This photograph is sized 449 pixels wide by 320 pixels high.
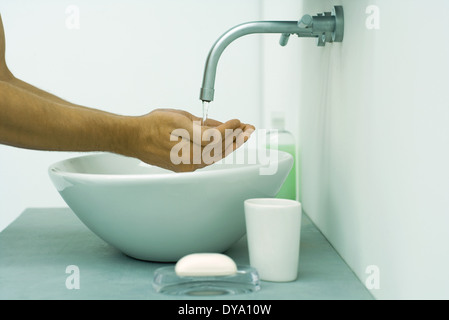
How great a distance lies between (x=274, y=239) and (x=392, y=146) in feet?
0.69

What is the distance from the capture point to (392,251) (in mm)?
716

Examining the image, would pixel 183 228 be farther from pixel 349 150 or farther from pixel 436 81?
pixel 436 81

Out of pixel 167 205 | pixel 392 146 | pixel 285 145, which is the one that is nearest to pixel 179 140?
pixel 167 205

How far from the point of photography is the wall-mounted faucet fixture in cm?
100

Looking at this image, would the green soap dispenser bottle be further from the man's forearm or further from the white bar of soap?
the white bar of soap

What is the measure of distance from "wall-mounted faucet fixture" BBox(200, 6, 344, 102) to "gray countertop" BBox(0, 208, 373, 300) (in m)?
0.30

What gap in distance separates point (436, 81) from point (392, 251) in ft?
0.78

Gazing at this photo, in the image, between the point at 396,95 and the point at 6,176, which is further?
the point at 6,176

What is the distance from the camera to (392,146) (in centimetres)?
71

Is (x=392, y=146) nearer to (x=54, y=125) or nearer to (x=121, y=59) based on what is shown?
(x=54, y=125)

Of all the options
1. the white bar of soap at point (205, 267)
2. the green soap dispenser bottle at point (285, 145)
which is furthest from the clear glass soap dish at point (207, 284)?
the green soap dispenser bottle at point (285, 145)

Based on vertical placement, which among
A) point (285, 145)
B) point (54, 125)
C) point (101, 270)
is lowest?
point (101, 270)

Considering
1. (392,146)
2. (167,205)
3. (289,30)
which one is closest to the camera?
(392,146)

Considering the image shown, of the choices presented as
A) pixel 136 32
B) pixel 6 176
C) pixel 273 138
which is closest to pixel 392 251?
pixel 273 138
